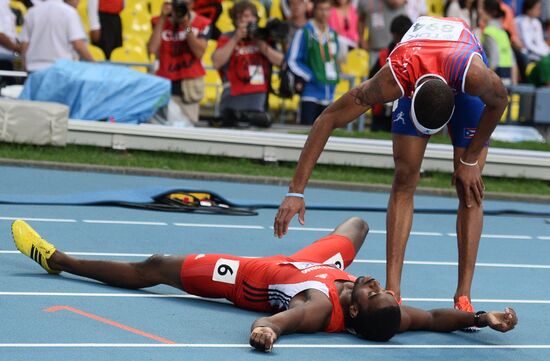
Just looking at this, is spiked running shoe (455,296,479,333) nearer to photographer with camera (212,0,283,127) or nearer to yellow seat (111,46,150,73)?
photographer with camera (212,0,283,127)

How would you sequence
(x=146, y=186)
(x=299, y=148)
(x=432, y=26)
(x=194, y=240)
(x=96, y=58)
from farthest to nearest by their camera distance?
(x=96, y=58) → (x=299, y=148) → (x=146, y=186) → (x=194, y=240) → (x=432, y=26)

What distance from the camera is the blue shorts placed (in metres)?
6.63

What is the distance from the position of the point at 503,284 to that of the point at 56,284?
9.89ft

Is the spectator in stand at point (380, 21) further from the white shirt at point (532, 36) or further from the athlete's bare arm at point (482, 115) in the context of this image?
the athlete's bare arm at point (482, 115)

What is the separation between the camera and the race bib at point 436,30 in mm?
6578

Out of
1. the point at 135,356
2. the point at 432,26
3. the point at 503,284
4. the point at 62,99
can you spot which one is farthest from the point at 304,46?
the point at 135,356

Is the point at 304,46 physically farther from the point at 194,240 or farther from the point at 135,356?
the point at 135,356

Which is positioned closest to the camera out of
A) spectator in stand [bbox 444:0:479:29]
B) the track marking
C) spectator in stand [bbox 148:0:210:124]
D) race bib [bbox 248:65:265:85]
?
the track marking

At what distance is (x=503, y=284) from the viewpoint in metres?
8.09

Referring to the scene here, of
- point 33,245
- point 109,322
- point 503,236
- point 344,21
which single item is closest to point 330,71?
point 344,21

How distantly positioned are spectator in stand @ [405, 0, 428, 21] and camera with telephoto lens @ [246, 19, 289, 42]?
2.90 meters

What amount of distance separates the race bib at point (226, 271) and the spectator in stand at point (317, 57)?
26.3ft

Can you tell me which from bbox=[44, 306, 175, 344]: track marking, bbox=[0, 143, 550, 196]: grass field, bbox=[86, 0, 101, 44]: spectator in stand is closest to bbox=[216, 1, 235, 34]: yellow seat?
bbox=[86, 0, 101, 44]: spectator in stand

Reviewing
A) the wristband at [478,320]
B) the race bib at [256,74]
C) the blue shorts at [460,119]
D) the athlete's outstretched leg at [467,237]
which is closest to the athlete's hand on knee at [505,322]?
the wristband at [478,320]
